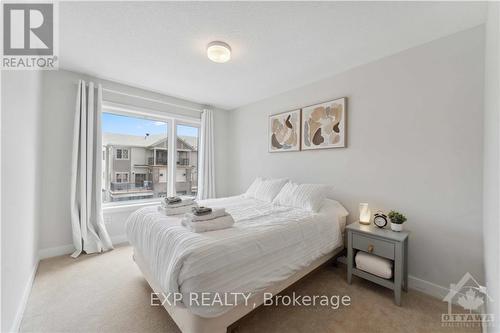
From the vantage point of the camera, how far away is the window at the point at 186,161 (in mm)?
3873

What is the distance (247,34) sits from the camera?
1.88m

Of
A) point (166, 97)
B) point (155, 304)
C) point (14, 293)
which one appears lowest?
point (155, 304)

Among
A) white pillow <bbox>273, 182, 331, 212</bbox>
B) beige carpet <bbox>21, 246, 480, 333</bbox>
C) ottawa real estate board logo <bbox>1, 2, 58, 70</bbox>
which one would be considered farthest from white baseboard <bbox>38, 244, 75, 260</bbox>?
white pillow <bbox>273, 182, 331, 212</bbox>

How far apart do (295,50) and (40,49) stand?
2834mm

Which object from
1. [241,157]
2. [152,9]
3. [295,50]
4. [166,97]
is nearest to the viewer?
[152,9]

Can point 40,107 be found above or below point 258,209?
above

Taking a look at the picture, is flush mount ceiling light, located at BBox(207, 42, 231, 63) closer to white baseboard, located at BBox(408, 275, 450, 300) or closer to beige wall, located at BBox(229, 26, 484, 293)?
beige wall, located at BBox(229, 26, 484, 293)

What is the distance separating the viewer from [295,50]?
214 centimetres

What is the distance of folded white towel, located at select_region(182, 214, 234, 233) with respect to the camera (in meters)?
1.54

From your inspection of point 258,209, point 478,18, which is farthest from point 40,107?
point 478,18

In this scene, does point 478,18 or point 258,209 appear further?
point 258,209

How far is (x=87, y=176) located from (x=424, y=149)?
164 inches

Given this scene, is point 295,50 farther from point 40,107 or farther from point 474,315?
point 40,107

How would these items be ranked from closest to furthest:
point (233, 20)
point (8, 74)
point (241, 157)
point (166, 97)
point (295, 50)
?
point (8, 74)
point (233, 20)
point (295, 50)
point (166, 97)
point (241, 157)
